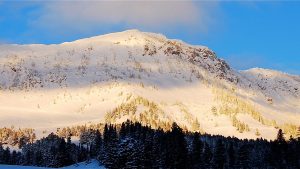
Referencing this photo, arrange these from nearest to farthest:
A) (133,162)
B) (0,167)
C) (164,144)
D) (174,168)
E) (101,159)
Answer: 1. (0,167)
2. (133,162)
3. (174,168)
4. (164,144)
5. (101,159)

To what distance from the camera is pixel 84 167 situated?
19775 centimetres

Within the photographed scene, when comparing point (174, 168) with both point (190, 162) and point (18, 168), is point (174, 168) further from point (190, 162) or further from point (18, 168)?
point (18, 168)

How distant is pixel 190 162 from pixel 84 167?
37.9 m

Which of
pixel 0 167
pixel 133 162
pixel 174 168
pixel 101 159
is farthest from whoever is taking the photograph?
pixel 101 159

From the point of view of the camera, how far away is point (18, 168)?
146 m

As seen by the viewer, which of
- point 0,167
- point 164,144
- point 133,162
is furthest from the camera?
point 164,144

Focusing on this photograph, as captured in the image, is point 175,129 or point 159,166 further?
point 175,129

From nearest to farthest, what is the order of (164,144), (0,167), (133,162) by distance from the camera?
(0,167), (133,162), (164,144)

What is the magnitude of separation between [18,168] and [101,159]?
53.0m

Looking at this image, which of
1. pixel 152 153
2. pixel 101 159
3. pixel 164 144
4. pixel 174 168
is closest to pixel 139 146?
pixel 152 153

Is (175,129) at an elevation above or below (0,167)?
above

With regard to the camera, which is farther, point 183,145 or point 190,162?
point 190,162

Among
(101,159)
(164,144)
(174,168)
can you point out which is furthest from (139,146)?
(101,159)

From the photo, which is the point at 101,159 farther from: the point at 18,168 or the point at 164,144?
the point at 18,168
